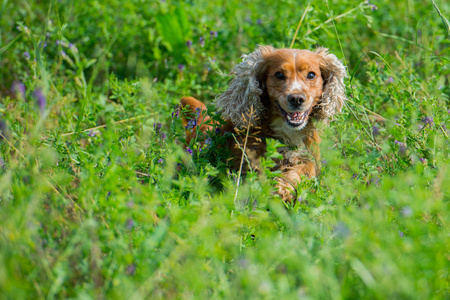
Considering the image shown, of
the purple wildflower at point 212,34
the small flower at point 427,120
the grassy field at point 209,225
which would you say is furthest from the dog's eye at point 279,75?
the purple wildflower at point 212,34

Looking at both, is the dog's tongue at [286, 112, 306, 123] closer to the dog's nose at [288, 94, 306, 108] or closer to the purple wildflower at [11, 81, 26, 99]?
the dog's nose at [288, 94, 306, 108]

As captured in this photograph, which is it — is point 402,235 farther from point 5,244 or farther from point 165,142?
point 5,244

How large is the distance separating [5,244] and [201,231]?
0.73 m

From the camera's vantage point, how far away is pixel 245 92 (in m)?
3.46

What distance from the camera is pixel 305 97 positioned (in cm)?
317

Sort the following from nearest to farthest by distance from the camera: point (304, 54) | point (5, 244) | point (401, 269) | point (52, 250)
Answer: point (401, 269)
point (5, 244)
point (52, 250)
point (304, 54)

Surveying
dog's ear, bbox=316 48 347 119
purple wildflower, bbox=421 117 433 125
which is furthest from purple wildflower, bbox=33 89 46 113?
purple wildflower, bbox=421 117 433 125

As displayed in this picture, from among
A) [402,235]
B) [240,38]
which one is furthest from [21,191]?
[240,38]

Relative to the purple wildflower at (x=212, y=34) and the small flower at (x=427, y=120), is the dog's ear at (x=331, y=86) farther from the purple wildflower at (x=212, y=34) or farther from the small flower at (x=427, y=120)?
the purple wildflower at (x=212, y=34)

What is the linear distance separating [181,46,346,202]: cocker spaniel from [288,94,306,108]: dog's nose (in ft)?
0.18

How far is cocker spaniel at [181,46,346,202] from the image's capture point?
3.29 metres

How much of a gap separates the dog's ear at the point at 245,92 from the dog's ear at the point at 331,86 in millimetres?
459

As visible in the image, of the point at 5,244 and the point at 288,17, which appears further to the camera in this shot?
the point at 288,17

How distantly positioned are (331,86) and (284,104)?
1.70ft
